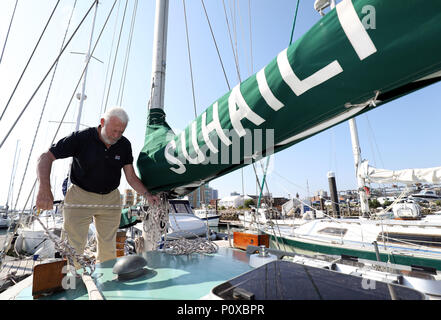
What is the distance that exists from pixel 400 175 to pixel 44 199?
8.19 metres

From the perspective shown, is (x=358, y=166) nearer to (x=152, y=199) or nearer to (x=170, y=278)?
(x=152, y=199)

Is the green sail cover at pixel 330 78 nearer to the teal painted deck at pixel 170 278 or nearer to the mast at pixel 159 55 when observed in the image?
the teal painted deck at pixel 170 278

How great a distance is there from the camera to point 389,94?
2.93 ft

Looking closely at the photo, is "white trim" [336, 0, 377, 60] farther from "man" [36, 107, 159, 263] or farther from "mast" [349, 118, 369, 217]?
"mast" [349, 118, 369, 217]

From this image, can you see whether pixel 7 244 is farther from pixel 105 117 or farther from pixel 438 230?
pixel 438 230

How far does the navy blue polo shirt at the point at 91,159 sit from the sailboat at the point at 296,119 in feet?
1.87

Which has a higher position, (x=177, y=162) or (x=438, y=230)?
(x=177, y=162)

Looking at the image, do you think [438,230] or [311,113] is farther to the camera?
[438,230]

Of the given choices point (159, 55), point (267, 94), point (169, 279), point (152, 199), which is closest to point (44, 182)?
point (152, 199)

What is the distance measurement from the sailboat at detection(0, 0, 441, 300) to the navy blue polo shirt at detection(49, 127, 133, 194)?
57cm
